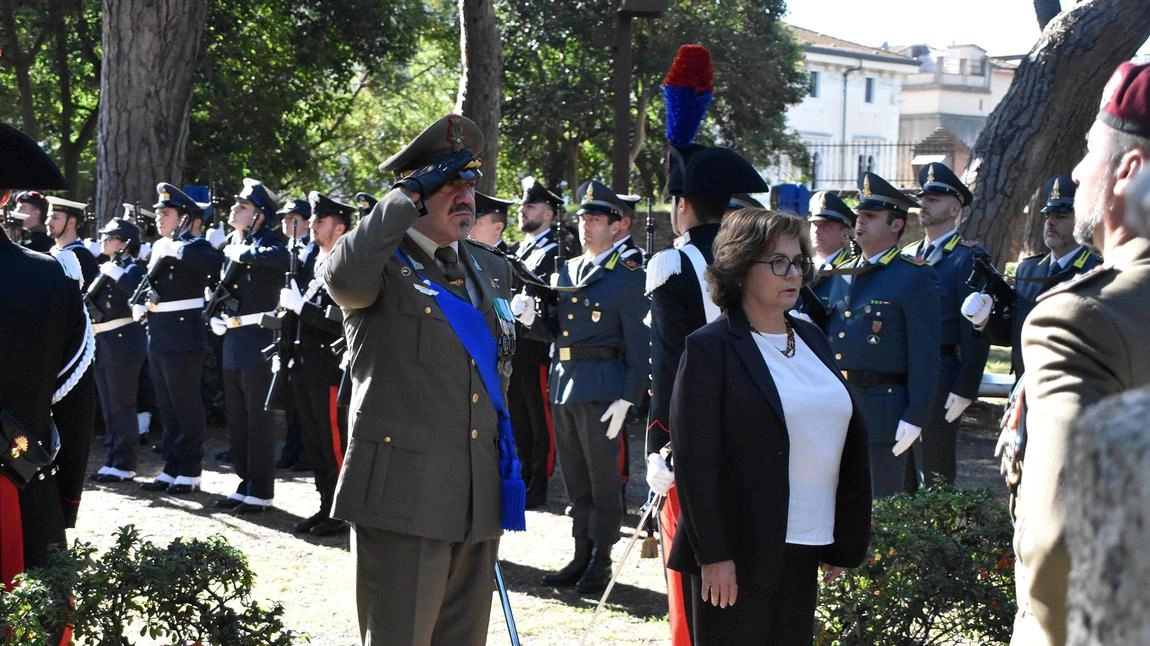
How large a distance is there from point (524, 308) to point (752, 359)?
473cm

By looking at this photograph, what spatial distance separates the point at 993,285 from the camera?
26.9 feet

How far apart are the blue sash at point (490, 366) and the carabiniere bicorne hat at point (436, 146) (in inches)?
14.3

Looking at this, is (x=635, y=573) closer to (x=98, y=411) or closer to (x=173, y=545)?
(x=173, y=545)

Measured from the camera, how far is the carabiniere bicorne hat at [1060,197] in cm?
841

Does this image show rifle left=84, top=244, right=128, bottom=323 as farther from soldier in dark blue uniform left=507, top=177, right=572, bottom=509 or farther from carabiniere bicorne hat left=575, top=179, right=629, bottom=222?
carabiniere bicorne hat left=575, top=179, right=629, bottom=222

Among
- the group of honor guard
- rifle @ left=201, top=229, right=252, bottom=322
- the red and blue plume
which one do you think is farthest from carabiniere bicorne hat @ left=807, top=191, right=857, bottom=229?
rifle @ left=201, top=229, right=252, bottom=322

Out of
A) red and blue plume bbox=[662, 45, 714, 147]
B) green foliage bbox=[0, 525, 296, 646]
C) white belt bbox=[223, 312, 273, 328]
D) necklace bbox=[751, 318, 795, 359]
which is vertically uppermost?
red and blue plume bbox=[662, 45, 714, 147]

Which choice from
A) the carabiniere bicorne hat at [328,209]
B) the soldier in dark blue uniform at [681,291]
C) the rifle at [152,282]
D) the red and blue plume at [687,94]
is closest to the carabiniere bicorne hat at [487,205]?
the carabiniere bicorne hat at [328,209]

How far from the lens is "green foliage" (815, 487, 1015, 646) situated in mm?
4703

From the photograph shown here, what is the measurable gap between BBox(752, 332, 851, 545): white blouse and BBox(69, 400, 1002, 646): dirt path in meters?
2.11

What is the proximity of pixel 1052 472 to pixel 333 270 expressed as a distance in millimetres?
2343

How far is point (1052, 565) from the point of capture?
222 centimetres

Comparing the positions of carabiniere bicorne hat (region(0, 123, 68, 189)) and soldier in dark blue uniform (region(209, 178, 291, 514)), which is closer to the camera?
carabiniere bicorne hat (region(0, 123, 68, 189))

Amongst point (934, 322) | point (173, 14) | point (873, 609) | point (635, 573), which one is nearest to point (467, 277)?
point (873, 609)
